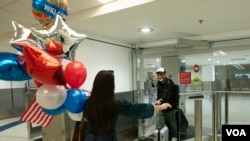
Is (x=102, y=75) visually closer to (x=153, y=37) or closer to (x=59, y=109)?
(x=59, y=109)

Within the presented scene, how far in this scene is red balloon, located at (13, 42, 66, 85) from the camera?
1207 mm

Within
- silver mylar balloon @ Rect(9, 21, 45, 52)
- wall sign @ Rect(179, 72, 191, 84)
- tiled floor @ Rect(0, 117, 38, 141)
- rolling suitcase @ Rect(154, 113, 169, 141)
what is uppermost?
silver mylar balloon @ Rect(9, 21, 45, 52)

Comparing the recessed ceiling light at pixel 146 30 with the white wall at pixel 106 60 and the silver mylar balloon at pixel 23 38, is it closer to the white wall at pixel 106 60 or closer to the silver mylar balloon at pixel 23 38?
the white wall at pixel 106 60

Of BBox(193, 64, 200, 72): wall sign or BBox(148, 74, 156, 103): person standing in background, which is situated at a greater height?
BBox(193, 64, 200, 72): wall sign

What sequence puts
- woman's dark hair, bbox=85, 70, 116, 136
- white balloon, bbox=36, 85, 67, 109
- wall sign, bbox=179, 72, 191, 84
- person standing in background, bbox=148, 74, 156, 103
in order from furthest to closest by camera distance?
1. person standing in background, bbox=148, 74, 156, 103
2. wall sign, bbox=179, 72, 191, 84
3. woman's dark hair, bbox=85, 70, 116, 136
4. white balloon, bbox=36, 85, 67, 109

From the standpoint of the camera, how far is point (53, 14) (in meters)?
1.55

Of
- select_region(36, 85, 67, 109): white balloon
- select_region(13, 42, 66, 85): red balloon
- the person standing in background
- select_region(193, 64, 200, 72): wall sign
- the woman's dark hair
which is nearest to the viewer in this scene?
select_region(13, 42, 66, 85): red balloon

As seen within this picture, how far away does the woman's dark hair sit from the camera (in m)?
1.51

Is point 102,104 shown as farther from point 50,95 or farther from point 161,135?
point 161,135

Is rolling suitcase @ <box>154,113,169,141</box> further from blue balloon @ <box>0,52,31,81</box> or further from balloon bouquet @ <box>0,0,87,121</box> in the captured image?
blue balloon @ <box>0,52,31,81</box>

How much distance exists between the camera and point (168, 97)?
378 centimetres

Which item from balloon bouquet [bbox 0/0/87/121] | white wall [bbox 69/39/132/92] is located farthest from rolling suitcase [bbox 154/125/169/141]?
balloon bouquet [bbox 0/0/87/121]

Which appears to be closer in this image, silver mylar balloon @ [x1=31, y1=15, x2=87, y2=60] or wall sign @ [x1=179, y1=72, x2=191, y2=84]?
silver mylar balloon @ [x1=31, y1=15, x2=87, y2=60]

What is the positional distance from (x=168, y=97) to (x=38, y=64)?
2935 millimetres
